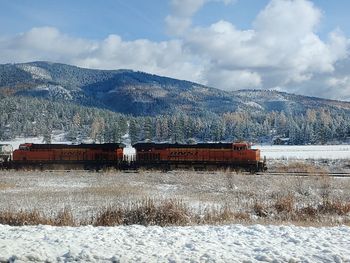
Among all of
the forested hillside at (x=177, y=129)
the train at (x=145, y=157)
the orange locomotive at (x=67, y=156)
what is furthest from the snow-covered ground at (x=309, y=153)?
the forested hillside at (x=177, y=129)

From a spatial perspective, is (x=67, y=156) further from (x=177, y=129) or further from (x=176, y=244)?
(x=177, y=129)

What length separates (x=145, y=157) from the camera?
4538cm

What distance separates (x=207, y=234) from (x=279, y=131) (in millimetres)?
152081

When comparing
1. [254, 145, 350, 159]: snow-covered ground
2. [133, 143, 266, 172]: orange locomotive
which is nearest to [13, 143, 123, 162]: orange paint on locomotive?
[133, 143, 266, 172]: orange locomotive

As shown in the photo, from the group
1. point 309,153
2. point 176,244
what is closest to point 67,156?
point 176,244

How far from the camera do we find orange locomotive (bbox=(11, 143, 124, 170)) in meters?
45.7

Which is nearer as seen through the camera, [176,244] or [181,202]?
[176,244]

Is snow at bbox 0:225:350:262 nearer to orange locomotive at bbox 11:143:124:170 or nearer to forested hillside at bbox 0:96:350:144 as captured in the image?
orange locomotive at bbox 11:143:124:170

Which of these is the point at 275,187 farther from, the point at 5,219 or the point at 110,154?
the point at 110,154

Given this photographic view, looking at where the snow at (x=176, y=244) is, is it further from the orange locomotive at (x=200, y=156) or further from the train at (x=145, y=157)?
the orange locomotive at (x=200, y=156)

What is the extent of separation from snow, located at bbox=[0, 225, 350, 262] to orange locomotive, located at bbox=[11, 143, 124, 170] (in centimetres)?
3407

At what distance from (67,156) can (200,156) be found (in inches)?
576

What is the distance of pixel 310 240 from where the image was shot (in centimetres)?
1044

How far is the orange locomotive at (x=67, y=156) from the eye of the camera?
150ft
